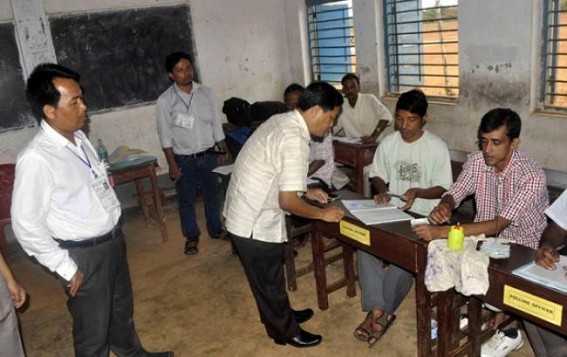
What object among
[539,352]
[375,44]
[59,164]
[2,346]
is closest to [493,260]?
[539,352]

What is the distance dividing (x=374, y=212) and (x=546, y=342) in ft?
3.51

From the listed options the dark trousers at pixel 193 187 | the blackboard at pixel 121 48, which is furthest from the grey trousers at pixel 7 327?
the blackboard at pixel 121 48

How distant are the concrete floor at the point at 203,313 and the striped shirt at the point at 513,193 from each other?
0.76 meters

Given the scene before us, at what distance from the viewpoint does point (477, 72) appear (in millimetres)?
4520

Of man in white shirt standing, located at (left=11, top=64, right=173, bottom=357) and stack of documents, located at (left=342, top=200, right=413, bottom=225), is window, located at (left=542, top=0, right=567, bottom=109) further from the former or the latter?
man in white shirt standing, located at (left=11, top=64, right=173, bottom=357)

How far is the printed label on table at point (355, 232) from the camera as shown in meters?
2.68

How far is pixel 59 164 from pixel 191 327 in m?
1.71

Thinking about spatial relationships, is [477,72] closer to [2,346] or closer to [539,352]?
[539,352]

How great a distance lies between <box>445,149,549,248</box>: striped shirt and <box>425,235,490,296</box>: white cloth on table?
1.07ft

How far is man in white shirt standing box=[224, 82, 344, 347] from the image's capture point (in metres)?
2.37

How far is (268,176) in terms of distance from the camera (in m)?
2.47

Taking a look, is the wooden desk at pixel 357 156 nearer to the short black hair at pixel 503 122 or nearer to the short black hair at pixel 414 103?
the short black hair at pixel 414 103

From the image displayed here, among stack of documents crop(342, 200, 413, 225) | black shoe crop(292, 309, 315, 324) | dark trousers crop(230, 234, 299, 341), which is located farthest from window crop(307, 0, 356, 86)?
dark trousers crop(230, 234, 299, 341)

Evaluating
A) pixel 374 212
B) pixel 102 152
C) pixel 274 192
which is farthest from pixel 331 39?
pixel 274 192
